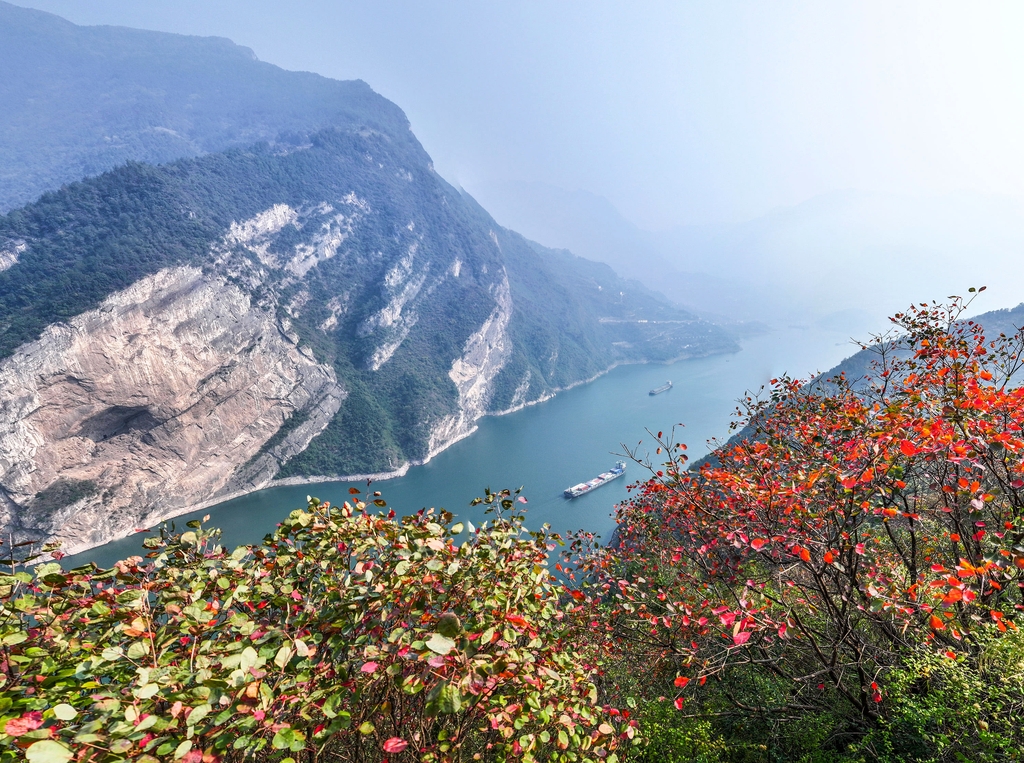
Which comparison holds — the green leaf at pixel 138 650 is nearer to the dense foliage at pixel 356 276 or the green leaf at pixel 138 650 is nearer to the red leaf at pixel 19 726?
the red leaf at pixel 19 726

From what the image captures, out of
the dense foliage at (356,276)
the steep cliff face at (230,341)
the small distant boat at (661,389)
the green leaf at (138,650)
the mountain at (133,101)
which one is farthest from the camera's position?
the mountain at (133,101)

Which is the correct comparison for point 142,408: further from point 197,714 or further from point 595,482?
point 197,714

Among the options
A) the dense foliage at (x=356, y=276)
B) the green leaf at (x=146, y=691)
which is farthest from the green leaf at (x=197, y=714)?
the dense foliage at (x=356, y=276)

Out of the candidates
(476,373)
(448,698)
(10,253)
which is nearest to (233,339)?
(10,253)

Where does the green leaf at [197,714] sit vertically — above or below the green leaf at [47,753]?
below

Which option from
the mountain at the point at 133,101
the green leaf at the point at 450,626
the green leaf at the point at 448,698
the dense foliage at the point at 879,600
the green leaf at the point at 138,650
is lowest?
the dense foliage at the point at 879,600

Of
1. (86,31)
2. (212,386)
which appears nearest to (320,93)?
(86,31)
